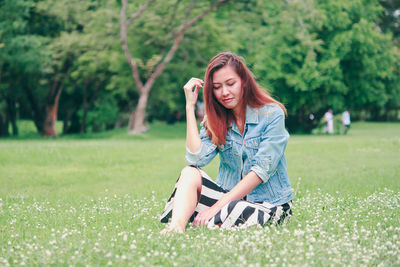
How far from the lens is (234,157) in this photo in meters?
5.20

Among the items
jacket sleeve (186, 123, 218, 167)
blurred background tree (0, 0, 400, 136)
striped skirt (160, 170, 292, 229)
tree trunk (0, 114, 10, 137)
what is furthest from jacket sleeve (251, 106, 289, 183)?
tree trunk (0, 114, 10, 137)

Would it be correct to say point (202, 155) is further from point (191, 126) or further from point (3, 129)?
point (3, 129)

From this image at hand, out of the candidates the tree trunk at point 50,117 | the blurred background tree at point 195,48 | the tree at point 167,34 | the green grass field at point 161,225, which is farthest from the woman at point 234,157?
the tree trunk at point 50,117

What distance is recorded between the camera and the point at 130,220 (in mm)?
5793

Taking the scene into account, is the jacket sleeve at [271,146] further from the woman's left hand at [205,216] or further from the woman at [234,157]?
the woman's left hand at [205,216]

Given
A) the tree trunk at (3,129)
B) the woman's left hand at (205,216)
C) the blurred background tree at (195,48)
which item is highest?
the blurred background tree at (195,48)

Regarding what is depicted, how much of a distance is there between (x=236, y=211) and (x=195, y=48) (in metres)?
27.9

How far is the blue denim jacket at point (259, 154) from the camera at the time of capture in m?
4.86

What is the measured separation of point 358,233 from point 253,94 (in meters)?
1.87

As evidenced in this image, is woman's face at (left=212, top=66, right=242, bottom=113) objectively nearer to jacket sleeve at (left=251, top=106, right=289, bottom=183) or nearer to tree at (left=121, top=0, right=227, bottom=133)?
jacket sleeve at (left=251, top=106, right=289, bottom=183)

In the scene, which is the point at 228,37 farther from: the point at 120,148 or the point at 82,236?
the point at 82,236

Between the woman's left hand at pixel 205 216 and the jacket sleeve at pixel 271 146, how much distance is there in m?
0.63

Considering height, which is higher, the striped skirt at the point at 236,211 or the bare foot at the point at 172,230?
the striped skirt at the point at 236,211

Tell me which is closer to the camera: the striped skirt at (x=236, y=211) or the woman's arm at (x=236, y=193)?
the striped skirt at (x=236, y=211)
